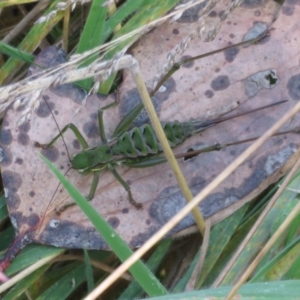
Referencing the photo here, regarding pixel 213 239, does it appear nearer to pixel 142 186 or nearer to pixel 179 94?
pixel 142 186

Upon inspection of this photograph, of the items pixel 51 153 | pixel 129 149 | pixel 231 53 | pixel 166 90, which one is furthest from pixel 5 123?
pixel 231 53

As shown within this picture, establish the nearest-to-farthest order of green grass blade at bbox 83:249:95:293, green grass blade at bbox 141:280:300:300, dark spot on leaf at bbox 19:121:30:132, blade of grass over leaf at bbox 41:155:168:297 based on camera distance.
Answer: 1. green grass blade at bbox 141:280:300:300
2. blade of grass over leaf at bbox 41:155:168:297
3. green grass blade at bbox 83:249:95:293
4. dark spot on leaf at bbox 19:121:30:132

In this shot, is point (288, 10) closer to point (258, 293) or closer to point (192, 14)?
point (192, 14)

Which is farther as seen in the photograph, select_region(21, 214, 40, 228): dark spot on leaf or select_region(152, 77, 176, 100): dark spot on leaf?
select_region(152, 77, 176, 100): dark spot on leaf

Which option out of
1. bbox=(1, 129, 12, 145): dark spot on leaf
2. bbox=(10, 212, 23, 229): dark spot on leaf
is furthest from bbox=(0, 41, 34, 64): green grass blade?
bbox=(10, 212, 23, 229): dark spot on leaf

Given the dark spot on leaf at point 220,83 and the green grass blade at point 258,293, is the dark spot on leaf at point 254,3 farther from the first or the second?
the green grass blade at point 258,293

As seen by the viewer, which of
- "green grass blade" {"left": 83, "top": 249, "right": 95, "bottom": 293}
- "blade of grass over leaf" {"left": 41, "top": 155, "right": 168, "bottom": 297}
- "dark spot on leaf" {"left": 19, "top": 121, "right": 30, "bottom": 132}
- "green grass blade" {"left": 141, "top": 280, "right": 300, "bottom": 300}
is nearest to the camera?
"green grass blade" {"left": 141, "top": 280, "right": 300, "bottom": 300}

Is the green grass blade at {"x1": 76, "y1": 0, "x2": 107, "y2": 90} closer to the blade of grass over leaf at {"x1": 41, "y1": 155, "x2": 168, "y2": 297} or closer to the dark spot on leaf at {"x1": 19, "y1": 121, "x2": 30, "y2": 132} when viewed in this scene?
the dark spot on leaf at {"x1": 19, "y1": 121, "x2": 30, "y2": 132}
